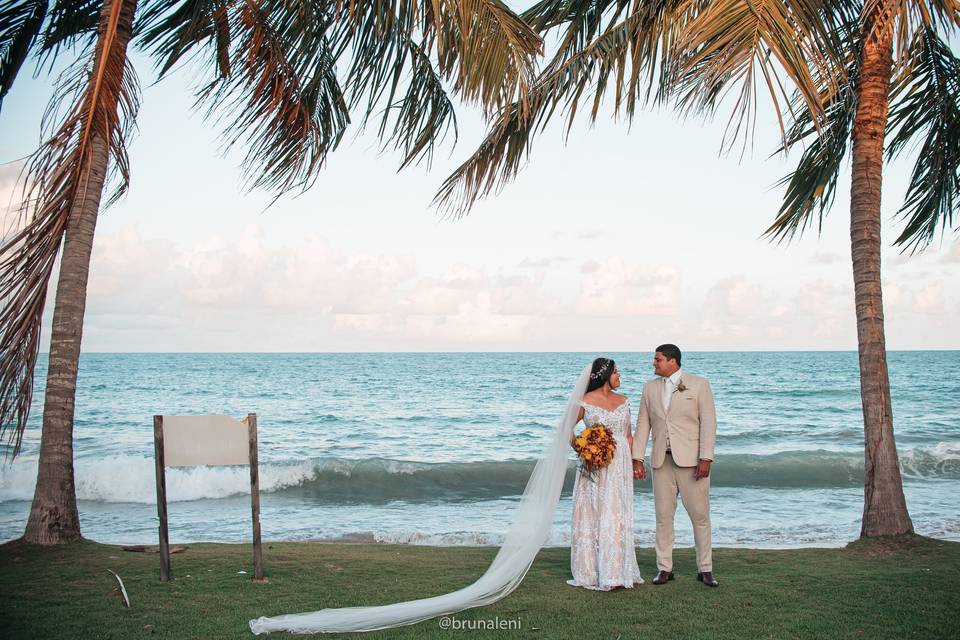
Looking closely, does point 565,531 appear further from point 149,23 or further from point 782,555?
point 149,23

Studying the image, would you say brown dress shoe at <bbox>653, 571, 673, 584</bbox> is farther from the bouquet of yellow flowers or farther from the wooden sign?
the wooden sign

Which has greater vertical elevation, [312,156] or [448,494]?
[312,156]

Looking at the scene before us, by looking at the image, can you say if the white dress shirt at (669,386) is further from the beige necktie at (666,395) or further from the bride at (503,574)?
the bride at (503,574)

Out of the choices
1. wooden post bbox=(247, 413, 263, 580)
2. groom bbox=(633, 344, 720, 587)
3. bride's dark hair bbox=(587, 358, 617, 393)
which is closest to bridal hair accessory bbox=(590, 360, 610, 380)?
bride's dark hair bbox=(587, 358, 617, 393)

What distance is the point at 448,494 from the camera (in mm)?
14820

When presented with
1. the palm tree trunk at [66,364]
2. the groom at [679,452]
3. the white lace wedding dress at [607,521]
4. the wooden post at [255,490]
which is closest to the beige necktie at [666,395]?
the groom at [679,452]

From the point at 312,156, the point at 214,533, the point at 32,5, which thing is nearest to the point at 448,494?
the point at 214,533

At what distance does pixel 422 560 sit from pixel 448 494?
25.2 ft

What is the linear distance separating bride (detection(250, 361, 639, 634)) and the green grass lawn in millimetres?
122

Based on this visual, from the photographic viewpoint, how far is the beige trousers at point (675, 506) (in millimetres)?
6066

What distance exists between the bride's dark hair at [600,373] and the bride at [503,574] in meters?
0.03

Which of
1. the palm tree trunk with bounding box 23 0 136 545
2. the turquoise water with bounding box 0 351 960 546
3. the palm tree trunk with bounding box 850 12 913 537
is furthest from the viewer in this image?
the turquoise water with bounding box 0 351 960 546

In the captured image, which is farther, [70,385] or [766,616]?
[70,385]

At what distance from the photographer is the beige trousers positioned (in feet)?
19.9
